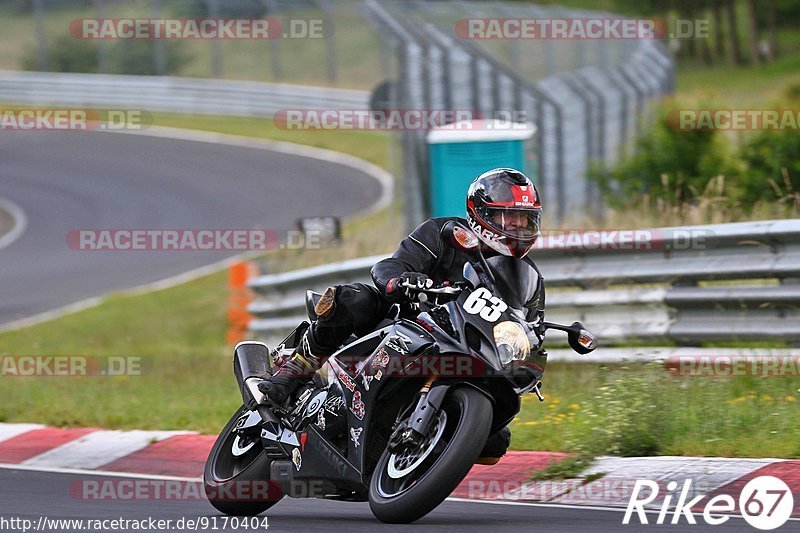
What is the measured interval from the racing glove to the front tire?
136 centimetres

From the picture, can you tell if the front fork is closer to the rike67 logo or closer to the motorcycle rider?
the motorcycle rider

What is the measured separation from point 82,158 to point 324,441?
26241mm

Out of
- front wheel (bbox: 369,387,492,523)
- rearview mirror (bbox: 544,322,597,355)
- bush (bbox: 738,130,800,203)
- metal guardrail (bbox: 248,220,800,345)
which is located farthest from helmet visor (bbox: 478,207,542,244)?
bush (bbox: 738,130,800,203)

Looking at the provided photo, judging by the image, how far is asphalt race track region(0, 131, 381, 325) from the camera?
67.4 ft

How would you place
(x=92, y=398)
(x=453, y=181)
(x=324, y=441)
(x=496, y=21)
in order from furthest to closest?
(x=496, y=21) → (x=453, y=181) → (x=92, y=398) → (x=324, y=441)

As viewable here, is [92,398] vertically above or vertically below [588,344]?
below

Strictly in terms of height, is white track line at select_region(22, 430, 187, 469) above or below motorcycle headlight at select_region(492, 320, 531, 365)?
below

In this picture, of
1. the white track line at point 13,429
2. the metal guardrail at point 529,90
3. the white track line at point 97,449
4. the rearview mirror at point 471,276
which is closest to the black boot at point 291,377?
the rearview mirror at point 471,276

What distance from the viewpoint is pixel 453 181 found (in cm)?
1387

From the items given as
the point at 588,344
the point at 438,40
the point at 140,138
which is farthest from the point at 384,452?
the point at 140,138

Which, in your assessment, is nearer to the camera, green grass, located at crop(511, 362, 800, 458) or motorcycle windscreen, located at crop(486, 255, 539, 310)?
motorcycle windscreen, located at crop(486, 255, 539, 310)

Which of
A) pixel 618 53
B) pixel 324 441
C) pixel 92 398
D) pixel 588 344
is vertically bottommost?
pixel 92 398

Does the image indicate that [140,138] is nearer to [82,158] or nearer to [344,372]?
[82,158]

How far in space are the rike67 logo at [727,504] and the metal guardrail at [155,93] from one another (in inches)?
1139
